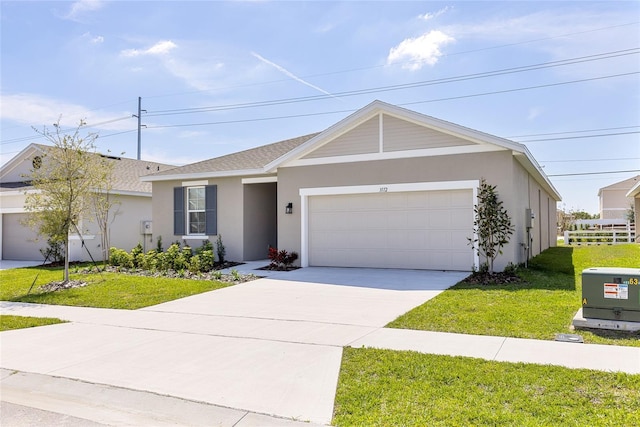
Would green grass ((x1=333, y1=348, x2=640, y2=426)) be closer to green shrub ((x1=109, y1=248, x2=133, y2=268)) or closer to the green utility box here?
the green utility box

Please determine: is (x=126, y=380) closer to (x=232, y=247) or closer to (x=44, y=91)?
(x=232, y=247)

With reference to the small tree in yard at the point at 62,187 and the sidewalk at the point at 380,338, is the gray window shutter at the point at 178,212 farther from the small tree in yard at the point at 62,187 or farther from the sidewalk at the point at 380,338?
the sidewalk at the point at 380,338

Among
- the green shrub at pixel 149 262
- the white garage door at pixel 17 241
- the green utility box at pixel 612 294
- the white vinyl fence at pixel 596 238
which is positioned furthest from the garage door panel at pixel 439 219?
the white vinyl fence at pixel 596 238

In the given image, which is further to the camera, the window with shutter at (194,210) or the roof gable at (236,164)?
the window with shutter at (194,210)

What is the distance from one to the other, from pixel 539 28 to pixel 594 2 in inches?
149

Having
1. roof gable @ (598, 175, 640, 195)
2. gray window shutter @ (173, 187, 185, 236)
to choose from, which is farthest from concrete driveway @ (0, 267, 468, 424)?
roof gable @ (598, 175, 640, 195)

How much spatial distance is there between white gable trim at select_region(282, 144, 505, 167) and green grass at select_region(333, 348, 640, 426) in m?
8.09

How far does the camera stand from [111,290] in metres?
11.3

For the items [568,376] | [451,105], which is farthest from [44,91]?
[451,105]

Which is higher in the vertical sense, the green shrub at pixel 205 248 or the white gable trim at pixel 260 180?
the white gable trim at pixel 260 180

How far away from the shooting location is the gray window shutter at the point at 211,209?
645 inches

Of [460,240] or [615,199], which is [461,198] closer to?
[460,240]

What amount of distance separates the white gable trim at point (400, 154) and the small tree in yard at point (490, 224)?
0.88 metres

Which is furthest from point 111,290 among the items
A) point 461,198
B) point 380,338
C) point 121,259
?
point 461,198
